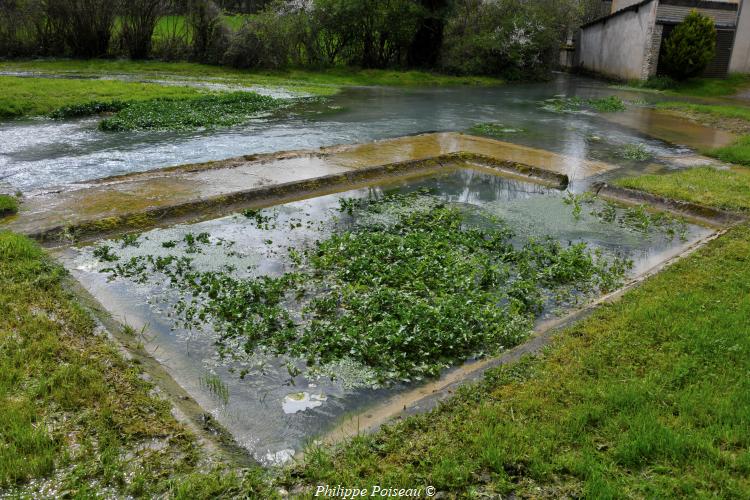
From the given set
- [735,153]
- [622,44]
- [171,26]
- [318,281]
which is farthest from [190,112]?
[622,44]

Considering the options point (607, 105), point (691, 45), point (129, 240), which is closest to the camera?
point (129, 240)

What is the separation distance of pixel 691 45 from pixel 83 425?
22.2m

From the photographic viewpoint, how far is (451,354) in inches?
148

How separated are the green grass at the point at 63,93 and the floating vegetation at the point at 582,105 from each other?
8853 millimetres

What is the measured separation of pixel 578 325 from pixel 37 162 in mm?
7256

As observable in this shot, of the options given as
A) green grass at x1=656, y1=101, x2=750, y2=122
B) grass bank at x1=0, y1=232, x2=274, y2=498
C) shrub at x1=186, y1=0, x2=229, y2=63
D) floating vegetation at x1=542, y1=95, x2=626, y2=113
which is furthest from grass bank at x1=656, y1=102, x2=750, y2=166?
shrub at x1=186, y1=0, x2=229, y2=63

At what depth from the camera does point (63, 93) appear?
41.8ft

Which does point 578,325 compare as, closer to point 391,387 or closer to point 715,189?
point 391,387

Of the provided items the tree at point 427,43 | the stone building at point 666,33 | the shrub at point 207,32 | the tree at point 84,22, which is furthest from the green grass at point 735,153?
the tree at point 84,22

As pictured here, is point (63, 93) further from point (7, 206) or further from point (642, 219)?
Answer: point (642, 219)

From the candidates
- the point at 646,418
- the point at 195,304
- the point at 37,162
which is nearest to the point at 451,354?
the point at 646,418

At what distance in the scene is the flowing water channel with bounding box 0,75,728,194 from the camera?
7898 mm

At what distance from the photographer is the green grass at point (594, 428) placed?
2523mm

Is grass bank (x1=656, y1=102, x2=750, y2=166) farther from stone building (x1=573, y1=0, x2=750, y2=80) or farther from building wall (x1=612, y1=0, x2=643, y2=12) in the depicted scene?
building wall (x1=612, y1=0, x2=643, y2=12)
